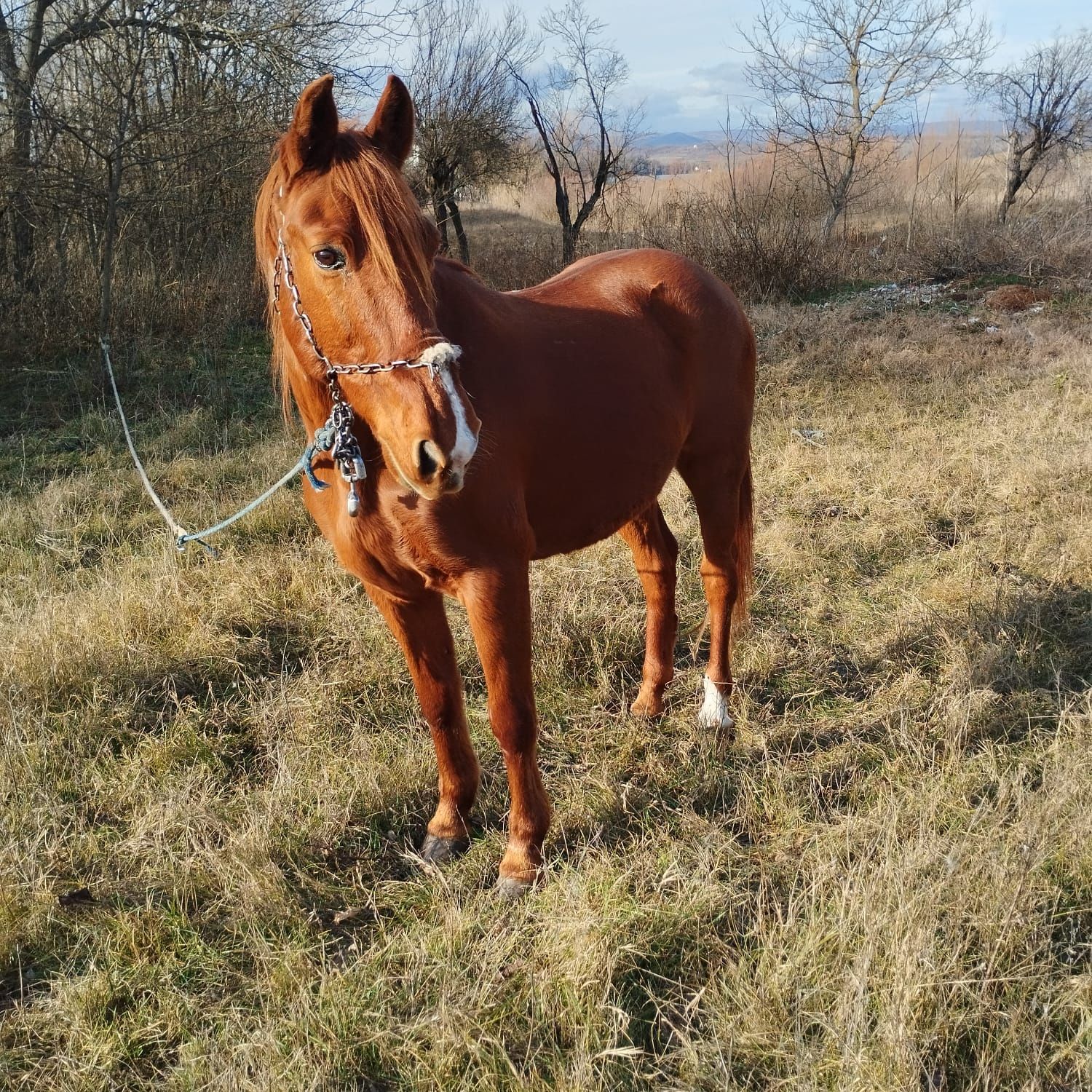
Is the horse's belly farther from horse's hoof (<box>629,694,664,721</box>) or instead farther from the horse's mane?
horse's hoof (<box>629,694,664,721</box>)

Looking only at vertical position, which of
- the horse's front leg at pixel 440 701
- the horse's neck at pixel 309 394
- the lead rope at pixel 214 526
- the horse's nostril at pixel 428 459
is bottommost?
the horse's front leg at pixel 440 701

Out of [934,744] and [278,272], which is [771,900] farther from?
[278,272]

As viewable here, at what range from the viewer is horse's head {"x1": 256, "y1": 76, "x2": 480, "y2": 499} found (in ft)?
5.10

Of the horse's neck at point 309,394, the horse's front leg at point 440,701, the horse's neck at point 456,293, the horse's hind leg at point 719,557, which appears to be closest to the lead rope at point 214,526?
the horse's neck at point 309,394

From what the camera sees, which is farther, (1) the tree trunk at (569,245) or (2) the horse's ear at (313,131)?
(1) the tree trunk at (569,245)

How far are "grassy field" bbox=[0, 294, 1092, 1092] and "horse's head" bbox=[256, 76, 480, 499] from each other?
51.1 inches

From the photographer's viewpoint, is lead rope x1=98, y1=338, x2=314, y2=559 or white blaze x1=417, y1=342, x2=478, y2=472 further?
lead rope x1=98, y1=338, x2=314, y2=559

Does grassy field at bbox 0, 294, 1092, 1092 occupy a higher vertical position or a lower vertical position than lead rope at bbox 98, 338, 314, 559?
lower

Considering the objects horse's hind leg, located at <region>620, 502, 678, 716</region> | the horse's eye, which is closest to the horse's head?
the horse's eye

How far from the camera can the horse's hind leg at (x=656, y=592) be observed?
10.8 feet

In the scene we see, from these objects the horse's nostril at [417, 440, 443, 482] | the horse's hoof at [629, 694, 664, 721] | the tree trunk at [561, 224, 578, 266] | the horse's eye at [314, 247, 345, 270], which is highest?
the tree trunk at [561, 224, 578, 266]

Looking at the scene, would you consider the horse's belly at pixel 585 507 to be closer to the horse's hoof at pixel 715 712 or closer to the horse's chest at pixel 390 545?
the horse's chest at pixel 390 545

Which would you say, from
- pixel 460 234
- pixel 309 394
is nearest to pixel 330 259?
pixel 309 394

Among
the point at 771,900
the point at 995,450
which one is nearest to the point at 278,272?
the point at 771,900
